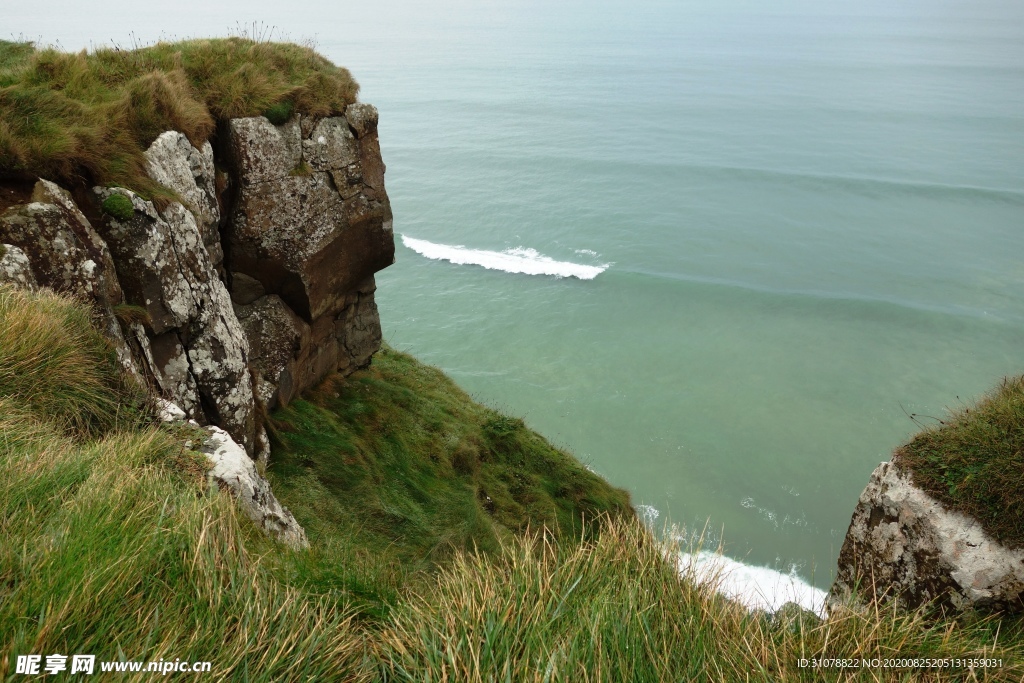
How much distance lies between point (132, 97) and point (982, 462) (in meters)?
12.8

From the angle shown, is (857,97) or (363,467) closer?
(363,467)

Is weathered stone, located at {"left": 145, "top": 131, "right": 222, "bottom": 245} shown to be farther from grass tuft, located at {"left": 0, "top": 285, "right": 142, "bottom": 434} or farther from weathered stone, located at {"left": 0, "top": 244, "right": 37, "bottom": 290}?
grass tuft, located at {"left": 0, "top": 285, "right": 142, "bottom": 434}

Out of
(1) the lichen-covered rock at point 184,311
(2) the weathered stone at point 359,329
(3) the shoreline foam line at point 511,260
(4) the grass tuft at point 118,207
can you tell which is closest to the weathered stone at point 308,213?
(2) the weathered stone at point 359,329

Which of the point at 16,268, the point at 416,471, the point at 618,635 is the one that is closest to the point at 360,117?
the point at 416,471

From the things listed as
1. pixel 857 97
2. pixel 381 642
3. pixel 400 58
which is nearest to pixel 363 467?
pixel 381 642

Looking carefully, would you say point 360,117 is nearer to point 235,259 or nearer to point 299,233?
point 299,233

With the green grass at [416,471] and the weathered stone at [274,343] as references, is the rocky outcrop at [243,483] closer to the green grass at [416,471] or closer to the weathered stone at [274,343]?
the green grass at [416,471]

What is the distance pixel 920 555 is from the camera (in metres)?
7.25

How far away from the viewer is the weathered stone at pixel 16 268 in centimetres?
764

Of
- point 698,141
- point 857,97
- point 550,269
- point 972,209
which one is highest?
point 857,97

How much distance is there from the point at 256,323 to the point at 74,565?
10.8m

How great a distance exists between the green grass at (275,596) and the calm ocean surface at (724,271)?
2.94 ft

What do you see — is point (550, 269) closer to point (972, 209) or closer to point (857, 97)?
point (972, 209)

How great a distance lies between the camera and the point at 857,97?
93938mm
